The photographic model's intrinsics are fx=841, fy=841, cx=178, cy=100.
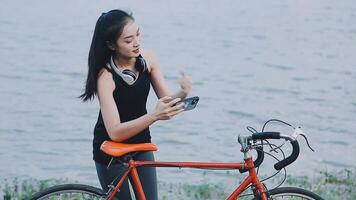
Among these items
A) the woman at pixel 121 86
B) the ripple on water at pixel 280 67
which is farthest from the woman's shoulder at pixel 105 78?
the ripple on water at pixel 280 67

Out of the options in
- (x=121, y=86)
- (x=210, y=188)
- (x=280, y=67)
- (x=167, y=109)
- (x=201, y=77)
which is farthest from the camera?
(x=280, y=67)

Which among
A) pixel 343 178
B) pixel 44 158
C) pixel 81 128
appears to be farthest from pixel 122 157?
pixel 81 128

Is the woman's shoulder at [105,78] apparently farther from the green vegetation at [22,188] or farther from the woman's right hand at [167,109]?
the green vegetation at [22,188]

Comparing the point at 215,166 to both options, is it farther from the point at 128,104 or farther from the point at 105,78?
the point at 105,78

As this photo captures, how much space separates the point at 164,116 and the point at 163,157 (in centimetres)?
446

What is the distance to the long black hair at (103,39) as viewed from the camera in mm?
4176

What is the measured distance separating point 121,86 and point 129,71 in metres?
0.09

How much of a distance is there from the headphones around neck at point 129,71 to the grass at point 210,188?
2.19m

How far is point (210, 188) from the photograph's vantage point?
22.1 ft

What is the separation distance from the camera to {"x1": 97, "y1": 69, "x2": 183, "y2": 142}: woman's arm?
396 centimetres

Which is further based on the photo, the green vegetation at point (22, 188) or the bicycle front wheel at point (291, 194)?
the green vegetation at point (22, 188)

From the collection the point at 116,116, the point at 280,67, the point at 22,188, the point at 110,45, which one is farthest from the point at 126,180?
the point at 280,67

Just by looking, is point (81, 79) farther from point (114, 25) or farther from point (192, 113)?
point (114, 25)

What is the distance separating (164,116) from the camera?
155 inches
